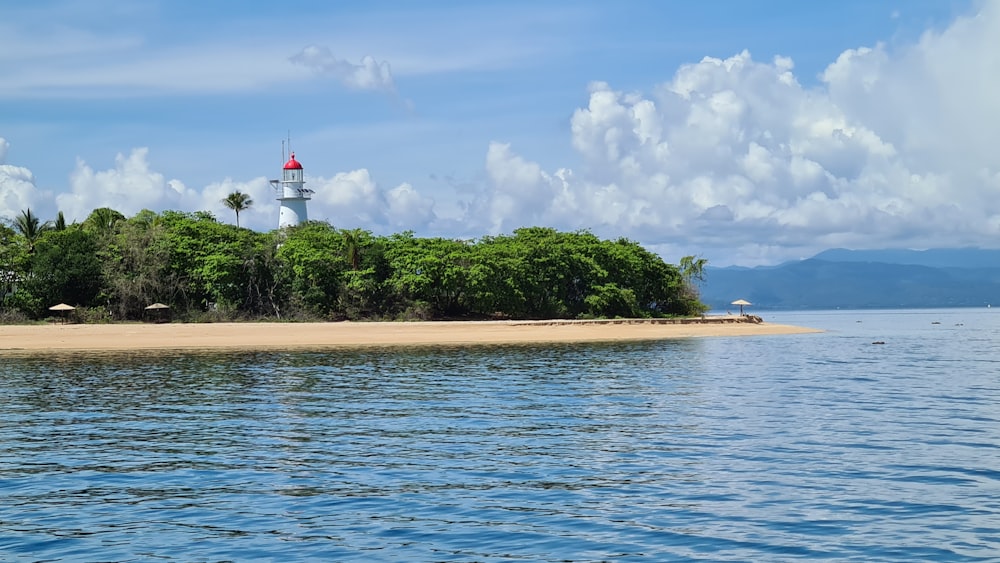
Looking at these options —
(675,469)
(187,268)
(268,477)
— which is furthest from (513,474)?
(187,268)

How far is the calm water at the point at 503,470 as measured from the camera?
38.2 ft

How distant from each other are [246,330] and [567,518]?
191 feet

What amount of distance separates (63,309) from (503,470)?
6399 centimetres

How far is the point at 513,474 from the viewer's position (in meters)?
15.8

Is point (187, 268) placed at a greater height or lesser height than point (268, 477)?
greater

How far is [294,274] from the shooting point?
78562 millimetres

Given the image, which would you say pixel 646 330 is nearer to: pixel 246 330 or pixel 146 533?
pixel 246 330

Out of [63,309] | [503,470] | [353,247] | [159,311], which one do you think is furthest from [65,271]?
[503,470]

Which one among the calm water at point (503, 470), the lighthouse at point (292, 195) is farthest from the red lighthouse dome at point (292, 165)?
the calm water at point (503, 470)

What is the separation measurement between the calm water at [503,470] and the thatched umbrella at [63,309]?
40974mm

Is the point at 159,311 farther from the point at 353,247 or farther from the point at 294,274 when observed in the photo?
the point at 353,247

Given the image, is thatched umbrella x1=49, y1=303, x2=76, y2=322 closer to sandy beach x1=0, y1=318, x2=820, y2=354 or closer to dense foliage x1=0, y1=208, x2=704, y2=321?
dense foliage x1=0, y1=208, x2=704, y2=321

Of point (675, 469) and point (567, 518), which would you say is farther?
point (675, 469)

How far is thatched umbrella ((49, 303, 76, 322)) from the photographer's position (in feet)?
233
